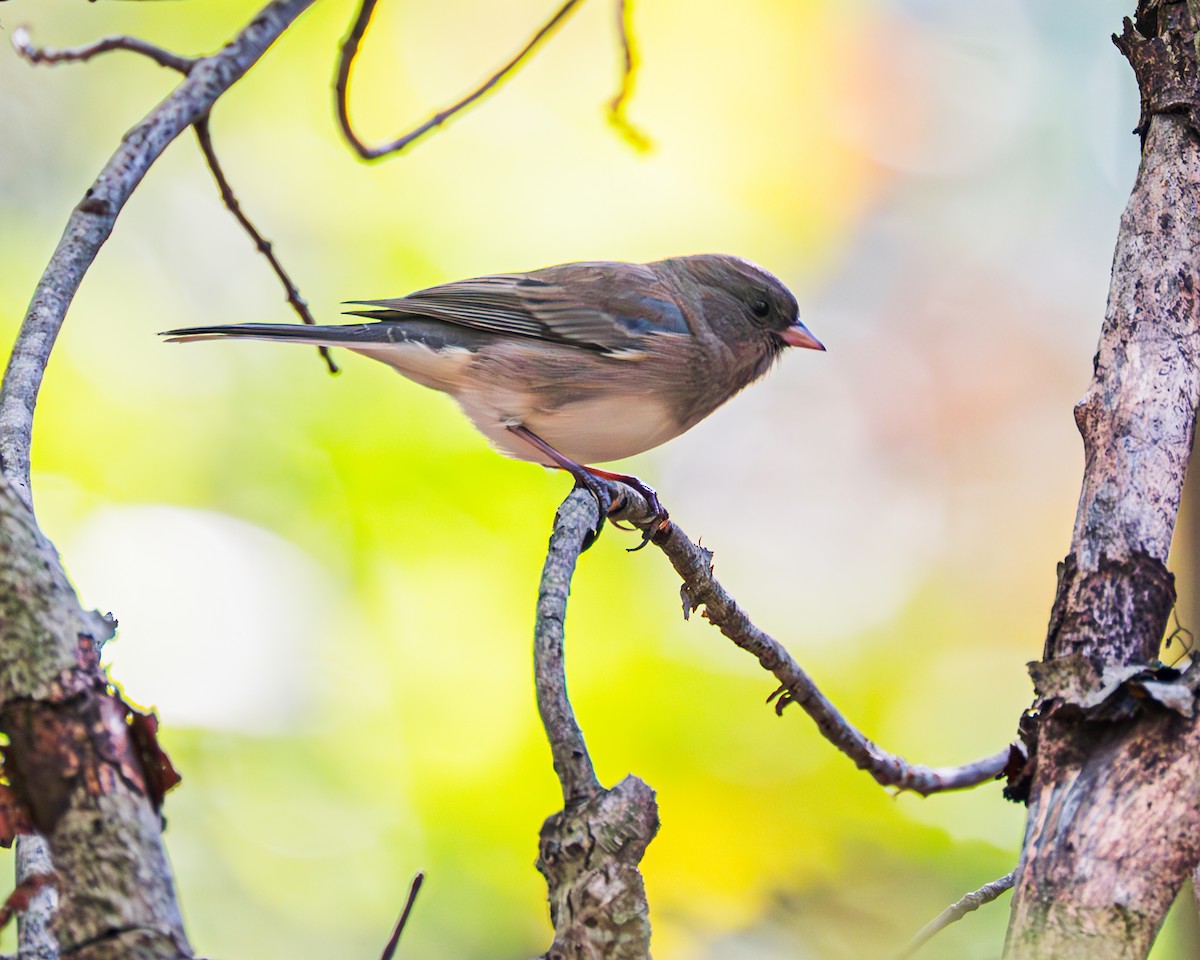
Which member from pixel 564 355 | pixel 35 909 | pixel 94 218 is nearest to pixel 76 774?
pixel 35 909

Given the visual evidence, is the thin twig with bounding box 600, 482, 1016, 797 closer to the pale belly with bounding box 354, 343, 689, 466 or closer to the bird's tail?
the pale belly with bounding box 354, 343, 689, 466

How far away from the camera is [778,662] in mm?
2205

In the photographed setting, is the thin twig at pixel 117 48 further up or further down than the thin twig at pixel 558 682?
further up

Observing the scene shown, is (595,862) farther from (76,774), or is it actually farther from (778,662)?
(778,662)

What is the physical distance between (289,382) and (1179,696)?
275cm

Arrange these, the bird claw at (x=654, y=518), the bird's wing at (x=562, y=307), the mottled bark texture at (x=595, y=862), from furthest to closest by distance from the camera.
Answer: the bird's wing at (x=562, y=307) → the bird claw at (x=654, y=518) → the mottled bark texture at (x=595, y=862)

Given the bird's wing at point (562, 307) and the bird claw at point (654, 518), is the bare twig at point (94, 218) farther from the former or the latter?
the bird claw at point (654, 518)

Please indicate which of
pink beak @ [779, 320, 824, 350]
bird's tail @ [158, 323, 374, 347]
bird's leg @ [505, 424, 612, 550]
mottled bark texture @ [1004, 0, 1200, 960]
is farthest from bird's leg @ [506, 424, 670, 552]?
mottled bark texture @ [1004, 0, 1200, 960]

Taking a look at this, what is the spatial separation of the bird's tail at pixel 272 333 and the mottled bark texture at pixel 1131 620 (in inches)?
64.7

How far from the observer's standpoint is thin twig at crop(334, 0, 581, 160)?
7.20 ft

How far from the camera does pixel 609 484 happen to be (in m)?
2.23

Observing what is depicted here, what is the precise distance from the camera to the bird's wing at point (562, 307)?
2893 mm

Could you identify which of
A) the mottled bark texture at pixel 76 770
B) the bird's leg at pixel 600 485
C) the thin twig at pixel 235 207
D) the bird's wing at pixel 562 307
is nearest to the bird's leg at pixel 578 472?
the bird's leg at pixel 600 485

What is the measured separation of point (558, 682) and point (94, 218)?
1.03m
